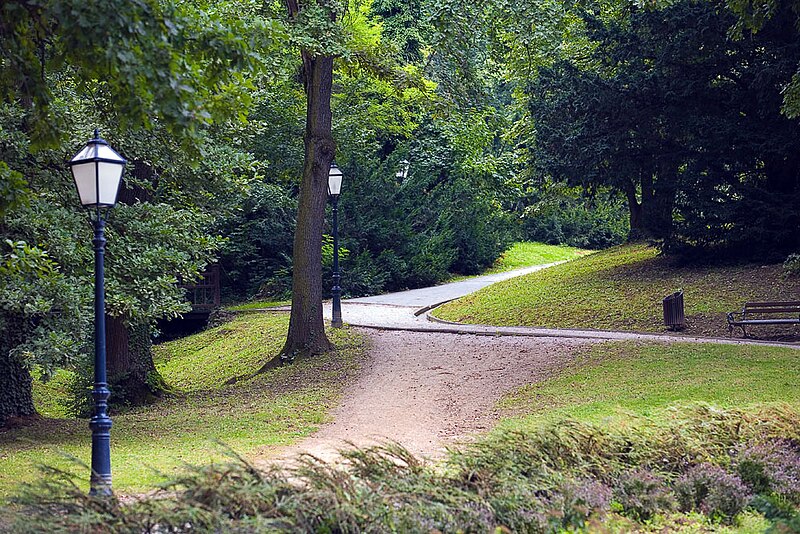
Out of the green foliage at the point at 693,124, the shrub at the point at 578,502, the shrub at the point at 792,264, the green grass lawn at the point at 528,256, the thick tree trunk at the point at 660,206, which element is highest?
the green foliage at the point at 693,124

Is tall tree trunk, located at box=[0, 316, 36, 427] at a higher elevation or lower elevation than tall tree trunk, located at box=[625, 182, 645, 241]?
lower

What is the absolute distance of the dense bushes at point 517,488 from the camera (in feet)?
16.1

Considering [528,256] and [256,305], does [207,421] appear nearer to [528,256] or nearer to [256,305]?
[256,305]

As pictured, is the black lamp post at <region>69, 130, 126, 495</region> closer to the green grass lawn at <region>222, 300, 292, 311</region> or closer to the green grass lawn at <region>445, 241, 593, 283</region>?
the green grass lawn at <region>222, 300, 292, 311</region>

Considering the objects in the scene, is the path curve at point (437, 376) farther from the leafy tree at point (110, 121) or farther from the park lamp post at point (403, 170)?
the park lamp post at point (403, 170)

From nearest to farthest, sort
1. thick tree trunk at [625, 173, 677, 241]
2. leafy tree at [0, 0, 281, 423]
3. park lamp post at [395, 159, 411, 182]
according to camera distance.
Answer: leafy tree at [0, 0, 281, 423] < thick tree trunk at [625, 173, 677, 241] < park lamp post at [395, 159, 411, 182]

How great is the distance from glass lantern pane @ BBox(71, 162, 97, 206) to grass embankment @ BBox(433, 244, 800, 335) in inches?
505

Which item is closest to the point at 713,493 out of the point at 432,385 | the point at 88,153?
the point at 88,153

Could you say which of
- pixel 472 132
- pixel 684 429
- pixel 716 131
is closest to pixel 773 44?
pixel 716 131

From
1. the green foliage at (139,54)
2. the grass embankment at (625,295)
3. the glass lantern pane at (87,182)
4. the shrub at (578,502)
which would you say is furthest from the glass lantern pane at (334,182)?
the shrub at (578,502)

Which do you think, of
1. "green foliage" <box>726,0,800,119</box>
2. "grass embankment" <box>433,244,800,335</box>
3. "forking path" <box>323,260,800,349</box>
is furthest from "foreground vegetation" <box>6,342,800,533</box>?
"grass embankment" <box>433,244,800,335</box>

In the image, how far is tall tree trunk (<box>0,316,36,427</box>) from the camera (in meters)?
12.5

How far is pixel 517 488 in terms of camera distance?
5.92 meters

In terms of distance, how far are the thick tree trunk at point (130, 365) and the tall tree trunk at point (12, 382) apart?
78.7 inches
